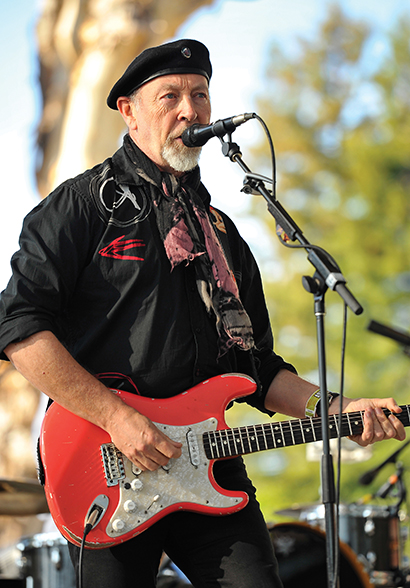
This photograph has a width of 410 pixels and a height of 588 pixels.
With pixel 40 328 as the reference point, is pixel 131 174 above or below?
above

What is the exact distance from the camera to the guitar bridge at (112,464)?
1725mm

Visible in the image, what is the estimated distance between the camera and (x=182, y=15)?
6730 mm

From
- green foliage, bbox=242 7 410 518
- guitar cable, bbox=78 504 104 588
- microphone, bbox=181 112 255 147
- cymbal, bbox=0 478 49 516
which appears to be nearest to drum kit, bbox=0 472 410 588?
cymbal, bbox=0 478 49 516

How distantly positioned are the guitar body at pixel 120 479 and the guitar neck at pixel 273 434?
40 mm

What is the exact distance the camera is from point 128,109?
2.15 meters

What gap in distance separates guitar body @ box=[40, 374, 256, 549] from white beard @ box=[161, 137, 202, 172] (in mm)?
737

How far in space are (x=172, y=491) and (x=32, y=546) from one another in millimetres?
2273

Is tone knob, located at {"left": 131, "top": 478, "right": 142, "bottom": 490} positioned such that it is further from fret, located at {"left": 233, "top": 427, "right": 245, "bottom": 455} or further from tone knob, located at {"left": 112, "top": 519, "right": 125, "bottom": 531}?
fret, located at {"left": 233, "top": 427, "right": 245, "bottom": 455}

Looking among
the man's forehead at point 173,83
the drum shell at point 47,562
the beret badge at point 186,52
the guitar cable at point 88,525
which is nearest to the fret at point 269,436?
the guitar cable at point 88,525

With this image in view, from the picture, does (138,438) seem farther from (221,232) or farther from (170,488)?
(221,232)

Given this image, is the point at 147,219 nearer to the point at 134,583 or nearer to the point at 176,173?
the point at 176,173

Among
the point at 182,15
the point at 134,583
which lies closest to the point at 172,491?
the point at 134,583

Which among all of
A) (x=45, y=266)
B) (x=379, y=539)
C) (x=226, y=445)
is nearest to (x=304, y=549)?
(x=379, y=539)

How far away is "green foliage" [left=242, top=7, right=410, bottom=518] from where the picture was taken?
9.41 m
